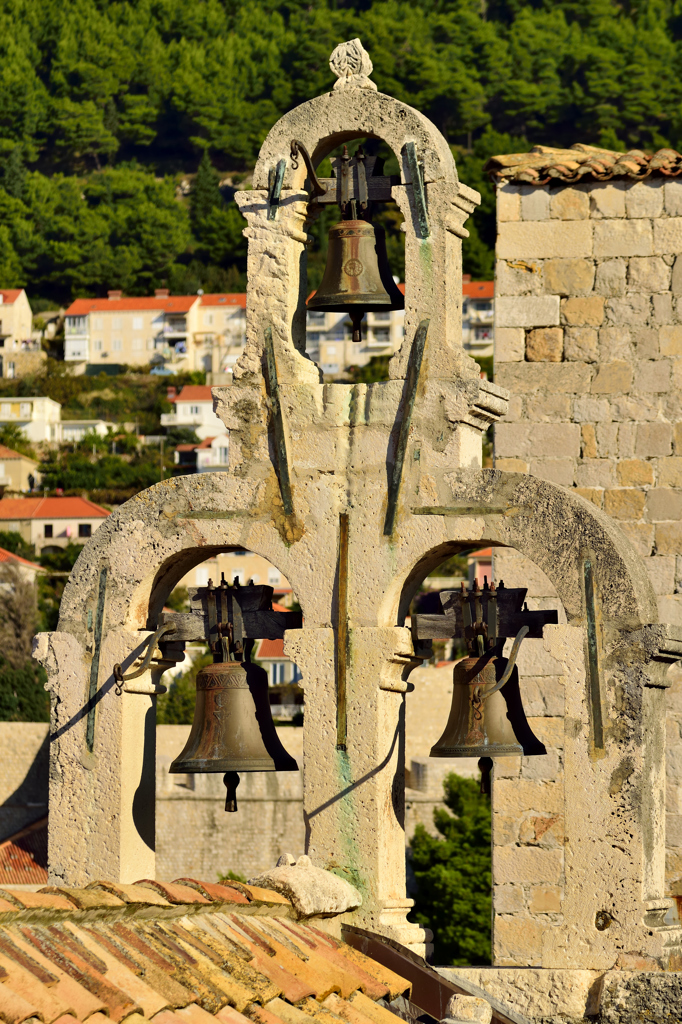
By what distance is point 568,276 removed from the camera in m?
10.7

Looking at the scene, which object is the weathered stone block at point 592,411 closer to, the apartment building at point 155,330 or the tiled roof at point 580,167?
the tiled roof at point 580,167

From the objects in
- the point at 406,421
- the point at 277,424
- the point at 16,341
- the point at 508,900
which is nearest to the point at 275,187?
the point at 277,424

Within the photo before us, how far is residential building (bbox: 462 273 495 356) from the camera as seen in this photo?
10194cm

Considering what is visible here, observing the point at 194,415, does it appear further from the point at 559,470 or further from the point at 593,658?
the point at 593,658

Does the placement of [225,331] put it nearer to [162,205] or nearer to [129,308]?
[129,308]

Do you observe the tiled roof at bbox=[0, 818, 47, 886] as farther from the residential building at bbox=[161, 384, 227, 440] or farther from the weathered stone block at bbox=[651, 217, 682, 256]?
the residential building at bbox=[161, 384, 227, 440]

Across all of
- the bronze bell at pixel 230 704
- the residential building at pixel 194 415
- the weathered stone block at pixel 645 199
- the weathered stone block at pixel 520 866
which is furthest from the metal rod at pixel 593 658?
the residential building at pixel 194 415

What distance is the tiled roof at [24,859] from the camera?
41094mm

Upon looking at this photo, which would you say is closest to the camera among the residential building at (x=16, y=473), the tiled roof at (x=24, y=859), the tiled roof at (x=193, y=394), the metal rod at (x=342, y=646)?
the metal rod at (x=342, y=646)

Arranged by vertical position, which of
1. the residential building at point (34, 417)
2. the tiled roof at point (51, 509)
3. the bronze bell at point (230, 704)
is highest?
the residential building at point (34, 417)

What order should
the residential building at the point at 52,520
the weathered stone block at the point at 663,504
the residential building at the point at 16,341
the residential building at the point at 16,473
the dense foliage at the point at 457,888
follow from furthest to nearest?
the residential building at the point at 16,341 < the residential building at the point at 16,473 < the residential building at the point at 52,520 < the dense foliage at the point at 457,888 < the weathered stone block at the point at 663,504

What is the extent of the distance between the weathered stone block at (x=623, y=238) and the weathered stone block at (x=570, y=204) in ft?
0.42

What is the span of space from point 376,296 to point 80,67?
446 ft

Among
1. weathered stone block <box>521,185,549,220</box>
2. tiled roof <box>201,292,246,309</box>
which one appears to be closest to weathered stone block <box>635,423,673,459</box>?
weathered stone block <box>521,185,549,220</box>
